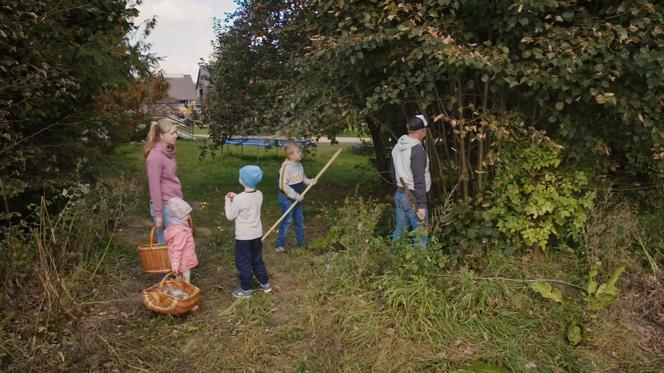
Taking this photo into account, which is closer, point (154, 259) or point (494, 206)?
point (154, 259)

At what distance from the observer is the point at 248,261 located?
15.0ft

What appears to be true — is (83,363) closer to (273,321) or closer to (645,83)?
(273,321)


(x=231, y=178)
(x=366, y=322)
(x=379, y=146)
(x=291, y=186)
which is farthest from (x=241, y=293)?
(x=231, y=178)

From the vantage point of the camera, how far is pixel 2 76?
14.5 ft

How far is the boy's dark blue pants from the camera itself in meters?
4.55

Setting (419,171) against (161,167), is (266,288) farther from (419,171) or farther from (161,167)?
(419,171)

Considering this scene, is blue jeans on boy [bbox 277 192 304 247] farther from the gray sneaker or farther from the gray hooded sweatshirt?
the gray hooded sweatshirt

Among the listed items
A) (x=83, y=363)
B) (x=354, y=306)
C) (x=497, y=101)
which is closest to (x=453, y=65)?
(x=497, y=101)

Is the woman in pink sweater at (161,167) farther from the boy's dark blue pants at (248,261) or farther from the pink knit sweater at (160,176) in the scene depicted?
the boy's dark blue pants at (248,261)

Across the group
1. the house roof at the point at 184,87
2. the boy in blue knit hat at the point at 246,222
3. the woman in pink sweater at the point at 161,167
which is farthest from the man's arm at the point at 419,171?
the house roof at the point at 184,87

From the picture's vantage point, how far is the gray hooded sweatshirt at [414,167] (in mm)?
4809

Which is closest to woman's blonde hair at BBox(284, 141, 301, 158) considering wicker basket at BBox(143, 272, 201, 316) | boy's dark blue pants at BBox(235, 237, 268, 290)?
boy's dark blue pants at BBox(235, 237, 268, 290)

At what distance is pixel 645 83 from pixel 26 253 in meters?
5.29

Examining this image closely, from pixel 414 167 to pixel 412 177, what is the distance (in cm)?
15
